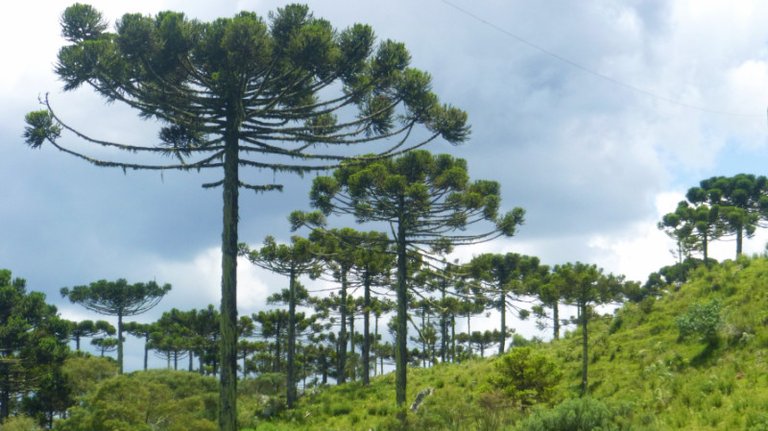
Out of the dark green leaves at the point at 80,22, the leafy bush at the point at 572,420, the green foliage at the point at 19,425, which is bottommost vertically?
the green foliage at the point at 19,425

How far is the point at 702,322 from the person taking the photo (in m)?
→ 22.7

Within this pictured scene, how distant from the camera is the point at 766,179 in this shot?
4966 centimetres

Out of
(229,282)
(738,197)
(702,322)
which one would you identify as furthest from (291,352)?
(738,197)

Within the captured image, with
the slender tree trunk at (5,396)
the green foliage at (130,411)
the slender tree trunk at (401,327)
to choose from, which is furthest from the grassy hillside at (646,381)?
the slender tree trunk at (5,396)

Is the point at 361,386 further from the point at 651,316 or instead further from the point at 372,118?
the point at 372,118

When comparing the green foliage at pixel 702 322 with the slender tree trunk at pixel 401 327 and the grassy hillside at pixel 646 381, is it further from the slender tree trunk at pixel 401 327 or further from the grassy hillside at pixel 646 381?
the slender tree trunk at pixel 401 327

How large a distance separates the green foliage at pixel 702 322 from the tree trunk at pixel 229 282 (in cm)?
1642

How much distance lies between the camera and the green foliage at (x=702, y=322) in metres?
22.4

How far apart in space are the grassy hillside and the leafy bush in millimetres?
102

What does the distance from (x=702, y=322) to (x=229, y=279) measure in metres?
16.8

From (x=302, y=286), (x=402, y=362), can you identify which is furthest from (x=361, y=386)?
(x=402, y=362)

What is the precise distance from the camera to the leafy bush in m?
12.4

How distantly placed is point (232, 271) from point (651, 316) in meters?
21.5

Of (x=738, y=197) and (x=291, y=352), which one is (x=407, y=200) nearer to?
(x=291, y=352)
